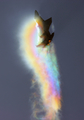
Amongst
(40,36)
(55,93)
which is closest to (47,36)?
(40,36)

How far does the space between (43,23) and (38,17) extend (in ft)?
8.01

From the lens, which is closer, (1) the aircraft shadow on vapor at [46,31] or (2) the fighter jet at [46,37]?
(1) the aircraft shadow on vapor at [46,31]

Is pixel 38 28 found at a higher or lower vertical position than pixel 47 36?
higher

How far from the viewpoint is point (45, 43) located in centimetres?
5406

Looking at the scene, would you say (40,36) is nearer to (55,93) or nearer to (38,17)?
(38,17)

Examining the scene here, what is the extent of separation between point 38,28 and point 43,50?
27.3ft

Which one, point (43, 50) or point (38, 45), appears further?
point (43, 50)

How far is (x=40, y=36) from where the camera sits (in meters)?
53.6

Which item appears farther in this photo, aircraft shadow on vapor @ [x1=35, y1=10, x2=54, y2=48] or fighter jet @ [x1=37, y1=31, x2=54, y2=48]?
fighter jet @ [x1=37, y1=31, x2=54, y2=48]

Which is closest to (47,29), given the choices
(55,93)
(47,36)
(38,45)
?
(47,36)

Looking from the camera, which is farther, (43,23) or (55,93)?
(55,93)

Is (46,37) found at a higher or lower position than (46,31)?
lower

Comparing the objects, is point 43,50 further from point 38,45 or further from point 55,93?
point 55,93

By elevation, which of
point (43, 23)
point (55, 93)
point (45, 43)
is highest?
point (43, 23)
